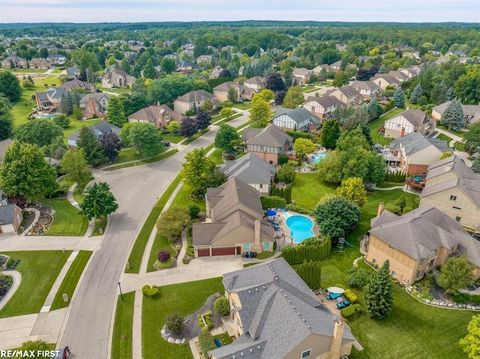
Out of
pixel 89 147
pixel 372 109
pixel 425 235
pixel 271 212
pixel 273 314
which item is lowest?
pixel 271 212

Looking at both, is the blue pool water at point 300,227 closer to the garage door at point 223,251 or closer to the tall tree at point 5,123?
the garage door at point 223,251

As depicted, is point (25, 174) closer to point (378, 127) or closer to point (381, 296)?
point (381, 296)

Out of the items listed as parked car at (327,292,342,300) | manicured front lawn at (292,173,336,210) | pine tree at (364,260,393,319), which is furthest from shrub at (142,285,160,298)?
manicured front lawn at (292,173,336,210)

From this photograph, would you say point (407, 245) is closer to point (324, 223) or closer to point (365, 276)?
point (365, 276)

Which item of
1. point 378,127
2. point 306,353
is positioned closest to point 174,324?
→ point 306,353

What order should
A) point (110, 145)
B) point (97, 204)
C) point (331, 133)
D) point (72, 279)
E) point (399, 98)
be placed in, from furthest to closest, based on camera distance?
point (399, 98) → point (331, 133) → point (110, 145) → point (97, 204) → point (72, 279)

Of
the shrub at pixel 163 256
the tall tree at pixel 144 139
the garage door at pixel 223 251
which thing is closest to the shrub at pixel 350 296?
the garage door at pixel 223 251
